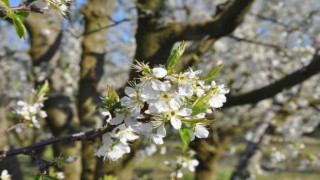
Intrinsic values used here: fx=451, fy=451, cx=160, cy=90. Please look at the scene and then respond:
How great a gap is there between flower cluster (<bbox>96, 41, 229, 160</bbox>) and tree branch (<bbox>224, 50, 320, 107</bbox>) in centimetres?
197

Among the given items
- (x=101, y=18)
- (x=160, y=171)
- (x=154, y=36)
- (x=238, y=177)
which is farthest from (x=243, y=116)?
(x=160, y=171)

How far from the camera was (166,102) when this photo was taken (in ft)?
4.53

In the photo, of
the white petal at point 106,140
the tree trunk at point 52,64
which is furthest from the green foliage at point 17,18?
the tree trunk at point 52,64

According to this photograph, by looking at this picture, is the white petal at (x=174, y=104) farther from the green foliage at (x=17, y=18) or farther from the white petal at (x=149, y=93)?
the green foliage at (x=17, y=18)

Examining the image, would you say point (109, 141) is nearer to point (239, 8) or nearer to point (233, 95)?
point (239, 8)

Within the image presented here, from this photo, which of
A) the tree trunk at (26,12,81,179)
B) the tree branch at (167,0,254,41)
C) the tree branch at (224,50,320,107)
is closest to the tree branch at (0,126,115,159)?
the tree branch at (167,0,254,41)

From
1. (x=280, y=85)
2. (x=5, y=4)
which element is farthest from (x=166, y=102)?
(x=280, y=85)

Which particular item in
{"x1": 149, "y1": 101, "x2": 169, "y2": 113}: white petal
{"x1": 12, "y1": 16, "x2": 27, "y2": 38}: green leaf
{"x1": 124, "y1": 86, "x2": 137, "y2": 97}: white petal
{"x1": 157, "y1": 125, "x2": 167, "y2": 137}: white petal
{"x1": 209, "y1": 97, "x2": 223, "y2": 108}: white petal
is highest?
{"x1": 12, "y1": 16, "x2": 27, "y2": 38}: green leaf

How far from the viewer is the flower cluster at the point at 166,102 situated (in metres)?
1.38

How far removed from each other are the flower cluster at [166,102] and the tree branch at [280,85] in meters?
1.97

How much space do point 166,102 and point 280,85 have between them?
7.48ft

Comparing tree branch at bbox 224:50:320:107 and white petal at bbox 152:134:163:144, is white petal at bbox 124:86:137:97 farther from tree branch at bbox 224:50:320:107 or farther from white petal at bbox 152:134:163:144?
tree branch at bbox 224:50:320:107

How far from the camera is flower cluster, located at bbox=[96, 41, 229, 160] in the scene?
4.52 ft

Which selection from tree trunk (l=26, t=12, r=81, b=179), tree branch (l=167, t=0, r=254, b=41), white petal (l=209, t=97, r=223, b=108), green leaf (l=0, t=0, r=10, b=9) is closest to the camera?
green leaf (l=0, t=0, r=10, b=9)
